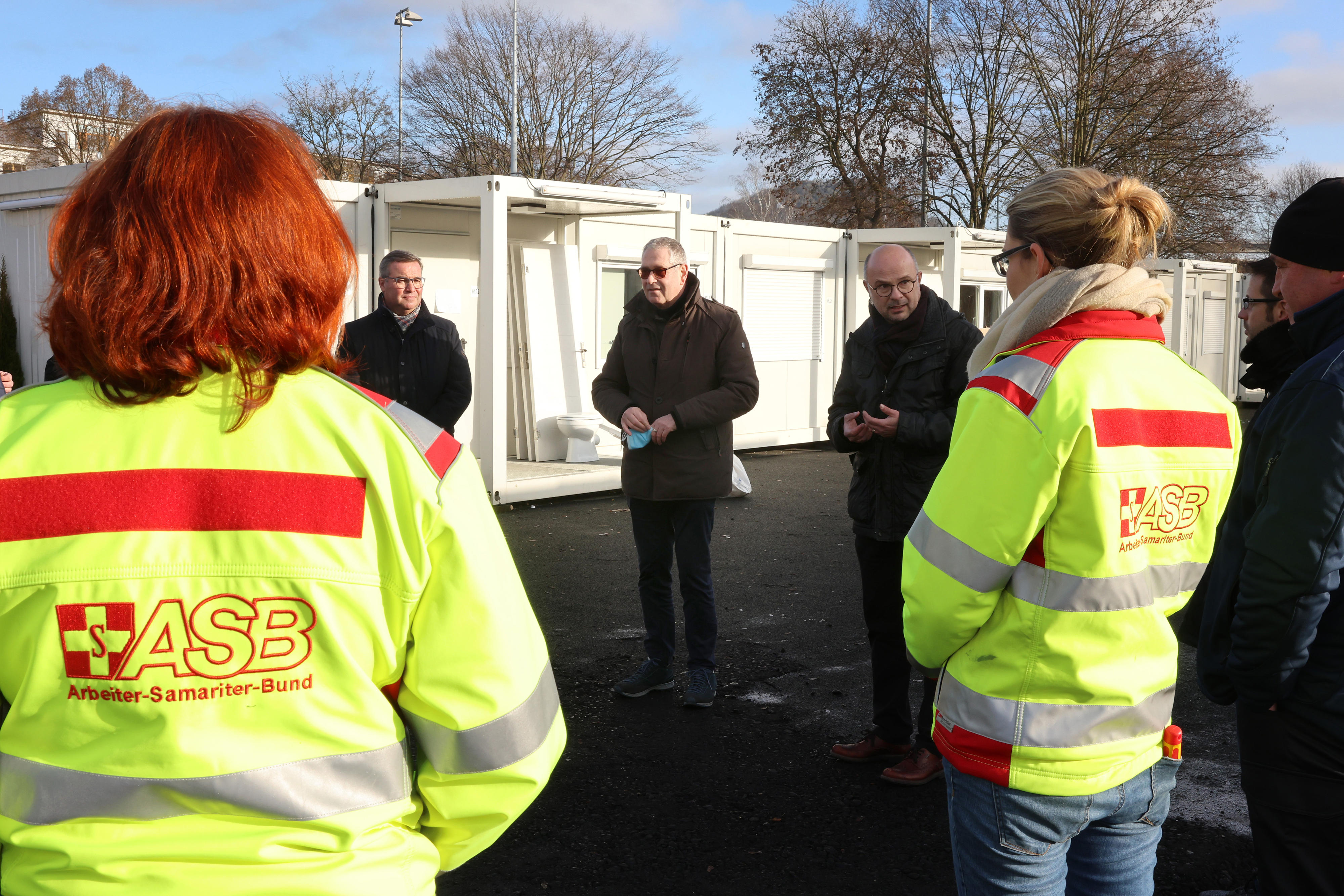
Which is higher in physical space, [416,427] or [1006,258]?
[1006,258]


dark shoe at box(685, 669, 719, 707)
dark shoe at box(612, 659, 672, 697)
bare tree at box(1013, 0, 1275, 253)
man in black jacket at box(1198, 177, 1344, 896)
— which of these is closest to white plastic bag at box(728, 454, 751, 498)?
dark shoe at box(612, 659, 672, 697)

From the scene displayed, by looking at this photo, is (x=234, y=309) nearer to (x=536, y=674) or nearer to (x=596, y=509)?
(x=536, y=674)

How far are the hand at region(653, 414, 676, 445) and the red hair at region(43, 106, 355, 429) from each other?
10.8 ft

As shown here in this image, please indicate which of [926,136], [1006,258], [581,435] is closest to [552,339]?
[581,435]

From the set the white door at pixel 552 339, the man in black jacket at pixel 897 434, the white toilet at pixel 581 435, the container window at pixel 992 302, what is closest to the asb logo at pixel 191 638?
the man in black jacket at pixel 897 434

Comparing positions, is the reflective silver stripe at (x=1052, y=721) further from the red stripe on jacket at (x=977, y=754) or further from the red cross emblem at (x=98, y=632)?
the red cross emblem at (x=98, y=632)

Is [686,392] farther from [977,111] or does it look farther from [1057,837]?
[977,111]

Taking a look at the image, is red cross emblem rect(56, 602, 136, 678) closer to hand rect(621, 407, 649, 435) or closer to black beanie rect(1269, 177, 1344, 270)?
black beanie rect(1269, 177, 1344, 270)

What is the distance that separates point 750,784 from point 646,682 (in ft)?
3.19

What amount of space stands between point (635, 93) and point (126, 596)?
3182 cm

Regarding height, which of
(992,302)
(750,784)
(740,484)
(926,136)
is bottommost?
Result: (750,784)

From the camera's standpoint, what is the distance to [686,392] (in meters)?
4.78

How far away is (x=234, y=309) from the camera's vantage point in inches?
49.3

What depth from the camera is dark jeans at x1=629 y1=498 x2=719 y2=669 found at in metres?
4.74
